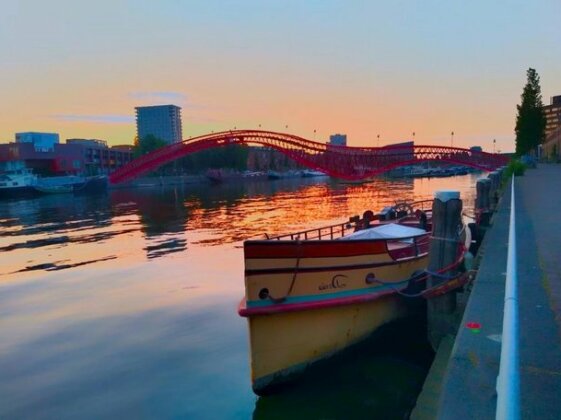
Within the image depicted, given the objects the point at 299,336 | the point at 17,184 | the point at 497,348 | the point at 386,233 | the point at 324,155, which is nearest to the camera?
the point at 497,348

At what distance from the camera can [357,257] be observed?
8.39 m

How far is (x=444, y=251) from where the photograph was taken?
26.4 ft

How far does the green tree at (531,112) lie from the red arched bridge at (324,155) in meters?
24.1

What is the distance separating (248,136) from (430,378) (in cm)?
7137

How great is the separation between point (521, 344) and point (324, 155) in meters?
80.2

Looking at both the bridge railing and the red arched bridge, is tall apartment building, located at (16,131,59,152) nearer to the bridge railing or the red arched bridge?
the red arched bridge

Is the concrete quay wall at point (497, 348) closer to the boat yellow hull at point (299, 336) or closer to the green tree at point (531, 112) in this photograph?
the boat yellow hull at point (299, 336)

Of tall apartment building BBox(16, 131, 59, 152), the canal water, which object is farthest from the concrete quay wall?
tall apartment building BBox(16, 131, 59, 152)

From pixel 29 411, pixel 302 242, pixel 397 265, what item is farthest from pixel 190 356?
pixel 397 265

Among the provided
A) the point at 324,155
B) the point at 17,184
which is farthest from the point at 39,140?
the point at 324,155

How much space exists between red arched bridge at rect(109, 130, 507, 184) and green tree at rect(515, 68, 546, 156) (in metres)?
24.1

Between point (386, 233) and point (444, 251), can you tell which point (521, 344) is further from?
point (386, 233)

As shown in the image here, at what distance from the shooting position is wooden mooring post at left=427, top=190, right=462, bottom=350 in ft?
26.2

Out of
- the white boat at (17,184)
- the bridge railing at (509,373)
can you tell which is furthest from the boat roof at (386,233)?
the white boat at (17,184)
